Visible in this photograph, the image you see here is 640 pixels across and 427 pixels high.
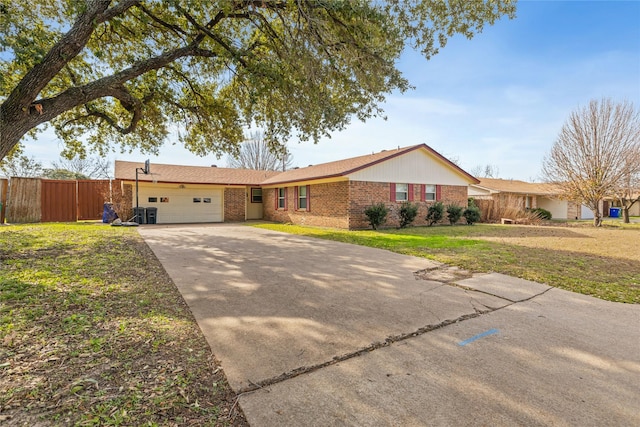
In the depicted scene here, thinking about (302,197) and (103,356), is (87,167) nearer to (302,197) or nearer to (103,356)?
(302,197)

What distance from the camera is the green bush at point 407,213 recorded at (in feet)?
47.7

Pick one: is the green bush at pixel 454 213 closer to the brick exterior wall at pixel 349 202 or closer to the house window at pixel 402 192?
the brick exterior wall at pixel 349 202

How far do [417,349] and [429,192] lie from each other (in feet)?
48.4

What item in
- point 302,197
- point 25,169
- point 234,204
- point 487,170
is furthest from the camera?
point 487,170

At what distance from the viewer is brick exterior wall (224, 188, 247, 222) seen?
19422 millimetres

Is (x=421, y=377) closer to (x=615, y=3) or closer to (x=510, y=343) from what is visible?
(x=510, y=343)

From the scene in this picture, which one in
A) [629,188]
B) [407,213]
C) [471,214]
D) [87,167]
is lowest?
[471,214]

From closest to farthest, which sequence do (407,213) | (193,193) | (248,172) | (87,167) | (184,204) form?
1. (407,213)
2. (184,204)
3. (193,193)
4. (248,172)
5. (87,167)

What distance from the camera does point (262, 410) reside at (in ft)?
6.18

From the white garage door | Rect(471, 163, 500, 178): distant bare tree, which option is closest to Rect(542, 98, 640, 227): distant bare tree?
the white garage door

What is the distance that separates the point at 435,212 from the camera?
15.9 m

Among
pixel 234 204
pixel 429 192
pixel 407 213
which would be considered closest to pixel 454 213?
pixel 429 192

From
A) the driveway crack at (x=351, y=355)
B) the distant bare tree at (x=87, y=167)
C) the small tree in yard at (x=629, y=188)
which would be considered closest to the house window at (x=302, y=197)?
the driveway crack at (x=351, y=355)

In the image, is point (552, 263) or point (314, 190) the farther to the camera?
point (314, 190)
